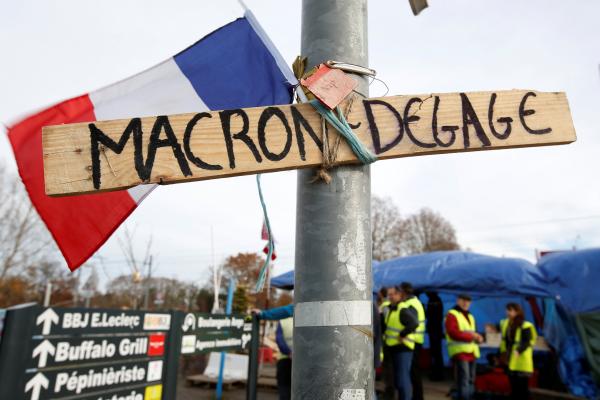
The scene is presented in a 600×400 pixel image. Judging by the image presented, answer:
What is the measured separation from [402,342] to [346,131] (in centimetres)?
556

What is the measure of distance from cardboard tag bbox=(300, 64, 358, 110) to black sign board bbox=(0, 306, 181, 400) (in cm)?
304

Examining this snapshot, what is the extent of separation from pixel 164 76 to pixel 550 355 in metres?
9.81

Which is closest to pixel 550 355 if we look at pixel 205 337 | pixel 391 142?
pixel 205 337

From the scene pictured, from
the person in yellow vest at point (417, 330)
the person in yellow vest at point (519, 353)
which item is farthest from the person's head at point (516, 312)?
the person in yellow vest at point (417, 330)

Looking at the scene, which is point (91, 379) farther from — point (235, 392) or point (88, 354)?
point (235, 392)

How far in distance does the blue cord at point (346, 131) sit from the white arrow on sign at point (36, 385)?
3.16 m

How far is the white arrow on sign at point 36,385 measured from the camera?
10.4 ft

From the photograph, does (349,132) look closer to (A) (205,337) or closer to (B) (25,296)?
(A) (205,337)

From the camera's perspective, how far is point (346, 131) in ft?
4.00

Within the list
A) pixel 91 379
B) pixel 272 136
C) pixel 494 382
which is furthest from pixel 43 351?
pixel 494 382

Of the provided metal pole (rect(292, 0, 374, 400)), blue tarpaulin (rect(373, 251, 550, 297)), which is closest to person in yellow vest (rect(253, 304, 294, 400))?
metal pole (rect(292, 0, 374, 400))

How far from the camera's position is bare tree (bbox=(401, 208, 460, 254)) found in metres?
36.3

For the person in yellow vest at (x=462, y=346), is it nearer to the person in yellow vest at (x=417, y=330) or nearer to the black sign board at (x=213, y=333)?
the person in yellow vest at (x=417, y=330)

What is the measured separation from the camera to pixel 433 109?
1331mm
